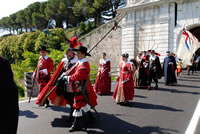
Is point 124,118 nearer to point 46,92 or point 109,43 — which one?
point 46,92

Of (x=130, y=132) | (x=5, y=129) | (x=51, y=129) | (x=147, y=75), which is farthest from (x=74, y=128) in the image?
(x=147, y=75)

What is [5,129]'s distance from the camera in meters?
1.53

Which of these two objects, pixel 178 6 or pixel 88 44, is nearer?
pixel 178 6

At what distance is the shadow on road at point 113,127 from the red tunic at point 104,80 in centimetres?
304

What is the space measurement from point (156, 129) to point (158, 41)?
15.4m

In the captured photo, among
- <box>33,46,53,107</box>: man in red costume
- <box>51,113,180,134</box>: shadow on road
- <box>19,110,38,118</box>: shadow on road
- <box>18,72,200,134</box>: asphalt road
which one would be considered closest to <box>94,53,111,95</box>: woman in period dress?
<box>18,72,200,134</box>: asphalt road

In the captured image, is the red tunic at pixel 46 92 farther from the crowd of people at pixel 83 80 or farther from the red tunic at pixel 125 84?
the red tunic at pixel 125 84

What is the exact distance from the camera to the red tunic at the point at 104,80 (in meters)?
7.44

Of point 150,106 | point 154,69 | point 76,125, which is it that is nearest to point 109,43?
point 154,69

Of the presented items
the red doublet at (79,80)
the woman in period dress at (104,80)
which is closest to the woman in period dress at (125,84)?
the woman in period dress at (104,80)

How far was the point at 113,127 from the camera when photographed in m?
3.91

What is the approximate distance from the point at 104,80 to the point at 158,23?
42.6 feet

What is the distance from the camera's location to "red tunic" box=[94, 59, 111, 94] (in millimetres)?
7445

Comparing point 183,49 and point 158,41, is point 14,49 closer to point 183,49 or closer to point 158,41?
point 158,41
